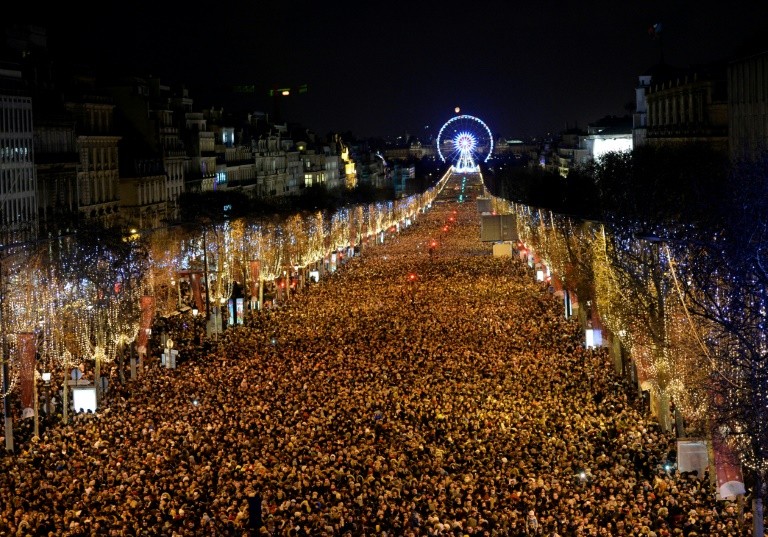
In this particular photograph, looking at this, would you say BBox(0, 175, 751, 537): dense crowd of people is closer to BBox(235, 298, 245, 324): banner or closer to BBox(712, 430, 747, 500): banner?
BBox(712, 430, 747, 500): banner

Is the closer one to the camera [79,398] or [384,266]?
[79,398]

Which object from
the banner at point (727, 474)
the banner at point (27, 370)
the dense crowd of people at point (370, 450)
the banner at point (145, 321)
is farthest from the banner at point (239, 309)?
the banner at point (727, 474)

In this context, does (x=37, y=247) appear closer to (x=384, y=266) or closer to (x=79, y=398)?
(x=79, y=398)

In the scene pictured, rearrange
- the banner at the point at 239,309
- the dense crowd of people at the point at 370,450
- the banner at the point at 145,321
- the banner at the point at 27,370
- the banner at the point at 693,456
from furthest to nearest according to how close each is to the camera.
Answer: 1. the banner at the point at 239,309
2. the banner at the point at 145,321
3. the banner at the point at 27,370
4. the banner at the point at 693,456
5. the dense crowd of people at the point at 370,450

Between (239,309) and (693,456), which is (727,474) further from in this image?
(239,309)

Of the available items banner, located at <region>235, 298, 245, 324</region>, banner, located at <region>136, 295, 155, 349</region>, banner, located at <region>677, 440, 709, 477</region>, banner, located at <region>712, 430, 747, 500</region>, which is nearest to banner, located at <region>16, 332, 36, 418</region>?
banner, located at <region>136, 295, 155, 349</region>

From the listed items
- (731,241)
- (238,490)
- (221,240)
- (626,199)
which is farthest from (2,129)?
(731,241)

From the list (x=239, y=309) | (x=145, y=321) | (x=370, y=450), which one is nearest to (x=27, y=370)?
(x=370, y=450)

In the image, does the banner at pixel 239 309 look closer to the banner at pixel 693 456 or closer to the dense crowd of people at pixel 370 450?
the dense crowd of people at pixel 370 450
